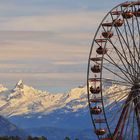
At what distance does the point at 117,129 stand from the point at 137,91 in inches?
251

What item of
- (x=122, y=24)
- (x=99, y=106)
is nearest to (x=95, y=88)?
(x=99, y=106)

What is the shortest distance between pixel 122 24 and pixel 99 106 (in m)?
13.4

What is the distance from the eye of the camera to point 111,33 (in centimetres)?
12794

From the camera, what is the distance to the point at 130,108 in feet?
395

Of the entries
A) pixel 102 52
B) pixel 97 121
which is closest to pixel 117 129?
pixel 97 121

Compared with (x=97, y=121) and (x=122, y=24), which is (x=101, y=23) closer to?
(x=122, y=24)

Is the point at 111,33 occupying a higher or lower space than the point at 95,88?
higher

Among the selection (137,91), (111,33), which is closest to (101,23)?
(111,33)

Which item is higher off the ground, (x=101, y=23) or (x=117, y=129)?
(x=101, y=23)

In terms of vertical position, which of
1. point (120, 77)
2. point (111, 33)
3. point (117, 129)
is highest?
point (111, 33)

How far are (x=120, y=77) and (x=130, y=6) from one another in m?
11.9

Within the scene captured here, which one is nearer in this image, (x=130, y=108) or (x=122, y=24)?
(x=130, y=108)

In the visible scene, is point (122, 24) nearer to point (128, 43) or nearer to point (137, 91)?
point (128, 43)

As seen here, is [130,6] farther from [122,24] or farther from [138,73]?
[138,73]
